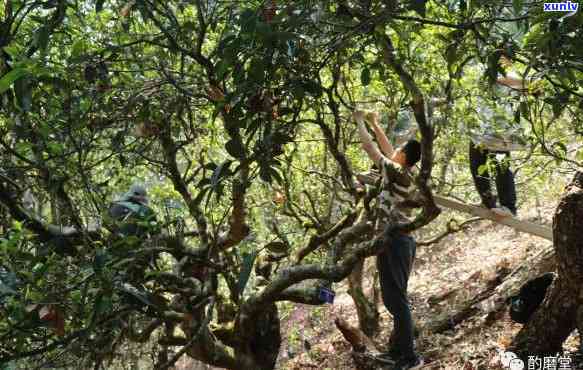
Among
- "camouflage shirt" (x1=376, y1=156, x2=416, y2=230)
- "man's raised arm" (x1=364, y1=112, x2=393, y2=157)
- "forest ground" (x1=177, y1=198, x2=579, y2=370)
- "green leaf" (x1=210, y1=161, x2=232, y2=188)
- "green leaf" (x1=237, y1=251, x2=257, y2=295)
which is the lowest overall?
"forest ground" (x1=177, y1=198, x2=579, y2=370)

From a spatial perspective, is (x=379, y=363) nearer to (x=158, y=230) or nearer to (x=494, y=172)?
(x=494, y=172)

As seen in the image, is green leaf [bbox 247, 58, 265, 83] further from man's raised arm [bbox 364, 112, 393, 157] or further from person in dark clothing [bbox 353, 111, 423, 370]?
man's raised arm [bbox 364, 112, 393, 157]

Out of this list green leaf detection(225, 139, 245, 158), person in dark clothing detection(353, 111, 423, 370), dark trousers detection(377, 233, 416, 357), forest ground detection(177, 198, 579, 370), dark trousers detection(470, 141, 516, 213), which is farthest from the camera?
dark trousers detection(470, 141, 516, 213)

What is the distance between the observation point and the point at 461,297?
7.06 meters

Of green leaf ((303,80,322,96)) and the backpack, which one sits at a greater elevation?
green leaf ((303,80,322,96))

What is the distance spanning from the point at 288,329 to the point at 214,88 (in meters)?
7.29

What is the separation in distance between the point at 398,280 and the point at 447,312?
195 cm

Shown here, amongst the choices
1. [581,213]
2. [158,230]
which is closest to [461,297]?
[581,213]

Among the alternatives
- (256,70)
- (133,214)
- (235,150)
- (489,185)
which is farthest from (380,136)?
(256,70)

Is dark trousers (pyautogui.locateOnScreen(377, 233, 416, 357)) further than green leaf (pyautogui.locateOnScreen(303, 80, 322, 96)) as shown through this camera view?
Yes

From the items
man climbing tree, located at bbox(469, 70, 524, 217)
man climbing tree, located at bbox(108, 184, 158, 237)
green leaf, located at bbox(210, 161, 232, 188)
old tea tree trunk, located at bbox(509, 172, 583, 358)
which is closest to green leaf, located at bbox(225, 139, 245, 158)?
green leaf, located at bbox(210, 161, 232, 188)

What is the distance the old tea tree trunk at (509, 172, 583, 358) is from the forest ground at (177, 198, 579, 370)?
0.45m

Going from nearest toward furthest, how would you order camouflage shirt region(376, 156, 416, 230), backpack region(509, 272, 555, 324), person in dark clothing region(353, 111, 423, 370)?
camouflage shirt region(376, 156, 416, 230), backpack region(509, 272, 555, 324), person in dark clothing region(353, 111, 423, 370)

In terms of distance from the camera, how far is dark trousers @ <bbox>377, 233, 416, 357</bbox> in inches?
184
